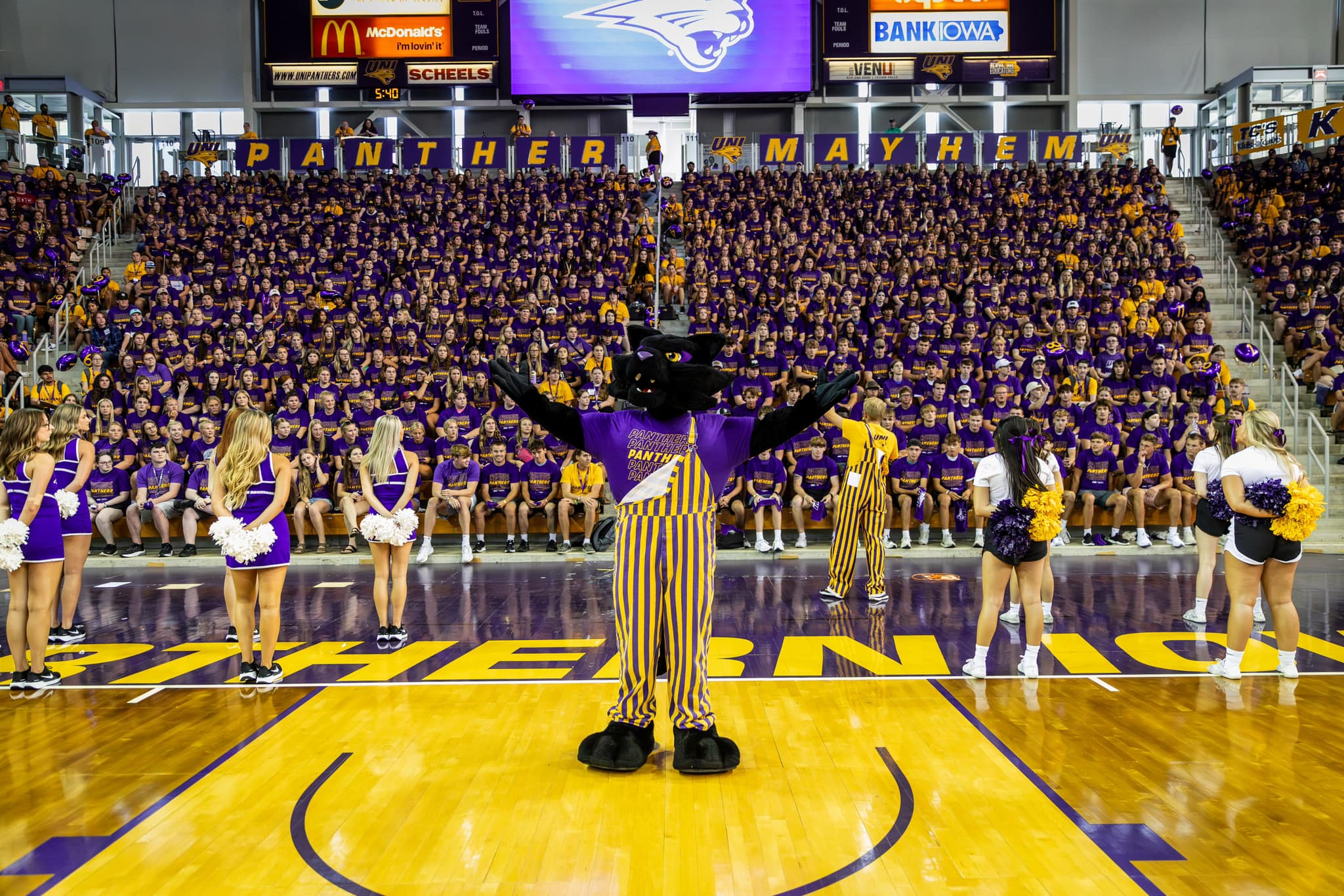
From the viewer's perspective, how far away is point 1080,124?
81.2 ft

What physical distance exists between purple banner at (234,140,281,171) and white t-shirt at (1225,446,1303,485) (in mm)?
21128

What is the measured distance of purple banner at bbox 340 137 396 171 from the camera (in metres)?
21.3

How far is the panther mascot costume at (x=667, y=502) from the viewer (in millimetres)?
4039

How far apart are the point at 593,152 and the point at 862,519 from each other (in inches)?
603

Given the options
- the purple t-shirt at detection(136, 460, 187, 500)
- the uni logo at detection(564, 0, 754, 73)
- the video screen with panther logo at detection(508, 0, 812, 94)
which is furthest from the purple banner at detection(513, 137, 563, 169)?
the purple t-shirt at detection(136, 460, 187, 500)

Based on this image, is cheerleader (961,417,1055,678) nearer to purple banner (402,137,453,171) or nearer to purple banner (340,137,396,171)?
purple banner (402,137,453,171)

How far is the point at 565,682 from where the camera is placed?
222 inches

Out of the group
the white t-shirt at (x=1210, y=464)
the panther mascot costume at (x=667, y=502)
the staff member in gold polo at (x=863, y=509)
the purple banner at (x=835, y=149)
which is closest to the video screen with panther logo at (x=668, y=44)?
the purple banner at (x=835, y=149)

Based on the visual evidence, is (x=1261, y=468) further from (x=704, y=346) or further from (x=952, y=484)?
(x=952, y=484)

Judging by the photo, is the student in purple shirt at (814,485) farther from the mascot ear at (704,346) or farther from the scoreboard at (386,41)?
the scoreboard at (386,41)

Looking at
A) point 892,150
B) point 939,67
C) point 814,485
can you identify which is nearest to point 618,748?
point 814,485

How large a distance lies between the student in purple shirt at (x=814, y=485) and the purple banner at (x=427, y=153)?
530 inches

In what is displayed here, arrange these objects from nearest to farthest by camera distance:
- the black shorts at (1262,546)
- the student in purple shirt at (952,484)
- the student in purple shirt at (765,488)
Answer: the black shorts at (1262,546) → the student in purple shirt at (765,488) → the student in purple shirt at (952,484)

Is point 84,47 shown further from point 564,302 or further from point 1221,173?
point 1221,173
